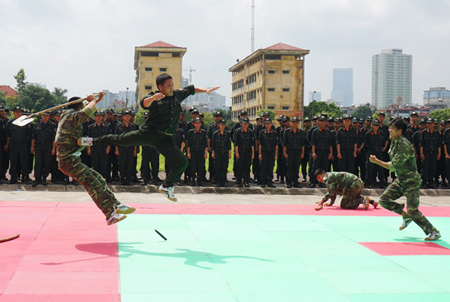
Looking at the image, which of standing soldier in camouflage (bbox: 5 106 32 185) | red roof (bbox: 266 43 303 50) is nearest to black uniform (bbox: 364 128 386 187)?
standing soldier in camouflage (bbox: 5 106 32 185)

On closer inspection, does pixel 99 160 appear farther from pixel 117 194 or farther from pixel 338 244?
pixel 338 244

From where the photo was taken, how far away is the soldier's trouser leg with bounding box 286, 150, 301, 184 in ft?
45.5

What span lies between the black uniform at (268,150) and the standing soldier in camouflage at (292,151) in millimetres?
333

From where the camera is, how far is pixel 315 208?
10234mm

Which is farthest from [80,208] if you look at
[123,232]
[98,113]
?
[98,113]

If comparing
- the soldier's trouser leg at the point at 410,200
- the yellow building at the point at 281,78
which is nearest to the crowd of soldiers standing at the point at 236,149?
the soldier's trouser leg at the point at 410,200

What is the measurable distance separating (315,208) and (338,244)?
3230 mm

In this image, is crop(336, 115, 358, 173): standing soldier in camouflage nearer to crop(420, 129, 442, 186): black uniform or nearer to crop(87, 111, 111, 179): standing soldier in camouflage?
crop(420, 129, 442, 186): black uniform

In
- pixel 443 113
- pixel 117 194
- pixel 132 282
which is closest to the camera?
pixel 132 282

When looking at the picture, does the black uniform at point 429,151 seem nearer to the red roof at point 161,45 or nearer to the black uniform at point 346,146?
the black uniform at point 346,146

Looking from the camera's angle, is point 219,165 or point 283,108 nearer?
point 219,165

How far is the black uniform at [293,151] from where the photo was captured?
13859 mm

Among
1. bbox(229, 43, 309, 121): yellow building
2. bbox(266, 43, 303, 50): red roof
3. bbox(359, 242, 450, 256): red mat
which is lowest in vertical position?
bbox(359, 242, 450, 256): red mat

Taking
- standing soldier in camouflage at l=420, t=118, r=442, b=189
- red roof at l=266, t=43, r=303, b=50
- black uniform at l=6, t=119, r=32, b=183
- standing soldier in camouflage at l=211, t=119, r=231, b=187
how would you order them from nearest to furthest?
1. black uniform at l=6, t=119, r=32, b=183
2. standing soldier in camouflage at l=211, t=119, r=231, b=187
3. standing soldier in camouflage at l=420, t=118, r=442, b=189
4. red roof at l=266, t=43, r=303, b=50
